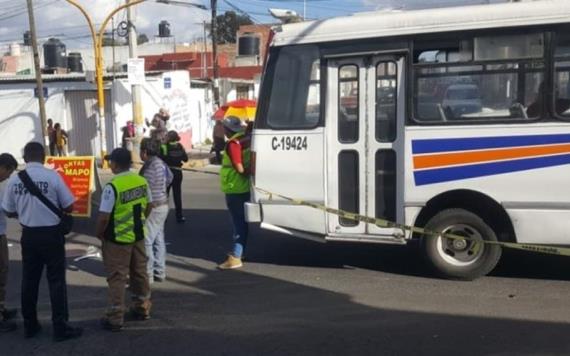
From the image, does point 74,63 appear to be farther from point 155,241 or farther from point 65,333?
point 65,333

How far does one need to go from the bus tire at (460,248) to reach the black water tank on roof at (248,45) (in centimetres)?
4100

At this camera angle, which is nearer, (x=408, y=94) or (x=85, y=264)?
(x=408, y=94)

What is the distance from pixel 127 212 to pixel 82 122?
22355 millimetres

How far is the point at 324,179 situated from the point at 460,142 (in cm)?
159

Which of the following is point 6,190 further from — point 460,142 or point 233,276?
point 460,142

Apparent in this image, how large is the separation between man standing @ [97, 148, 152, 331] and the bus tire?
3.19 meters

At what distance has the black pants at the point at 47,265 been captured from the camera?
19.1ft

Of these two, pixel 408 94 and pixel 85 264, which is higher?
pixel 408 94

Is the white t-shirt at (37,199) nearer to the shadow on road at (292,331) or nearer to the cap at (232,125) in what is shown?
the shadow on road at (292,331)

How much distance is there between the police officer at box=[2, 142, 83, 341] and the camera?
5.83m


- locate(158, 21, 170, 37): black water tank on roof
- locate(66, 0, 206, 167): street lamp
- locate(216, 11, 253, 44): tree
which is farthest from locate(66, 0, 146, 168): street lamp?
locate(216, 11, 253, 44): tree

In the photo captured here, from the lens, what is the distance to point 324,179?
26.4ft

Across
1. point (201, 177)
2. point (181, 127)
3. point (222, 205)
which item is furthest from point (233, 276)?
point (181, 127)

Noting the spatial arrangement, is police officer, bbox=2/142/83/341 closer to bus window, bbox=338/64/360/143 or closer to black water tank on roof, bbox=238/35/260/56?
bus window, bbox=338/64/360/143
